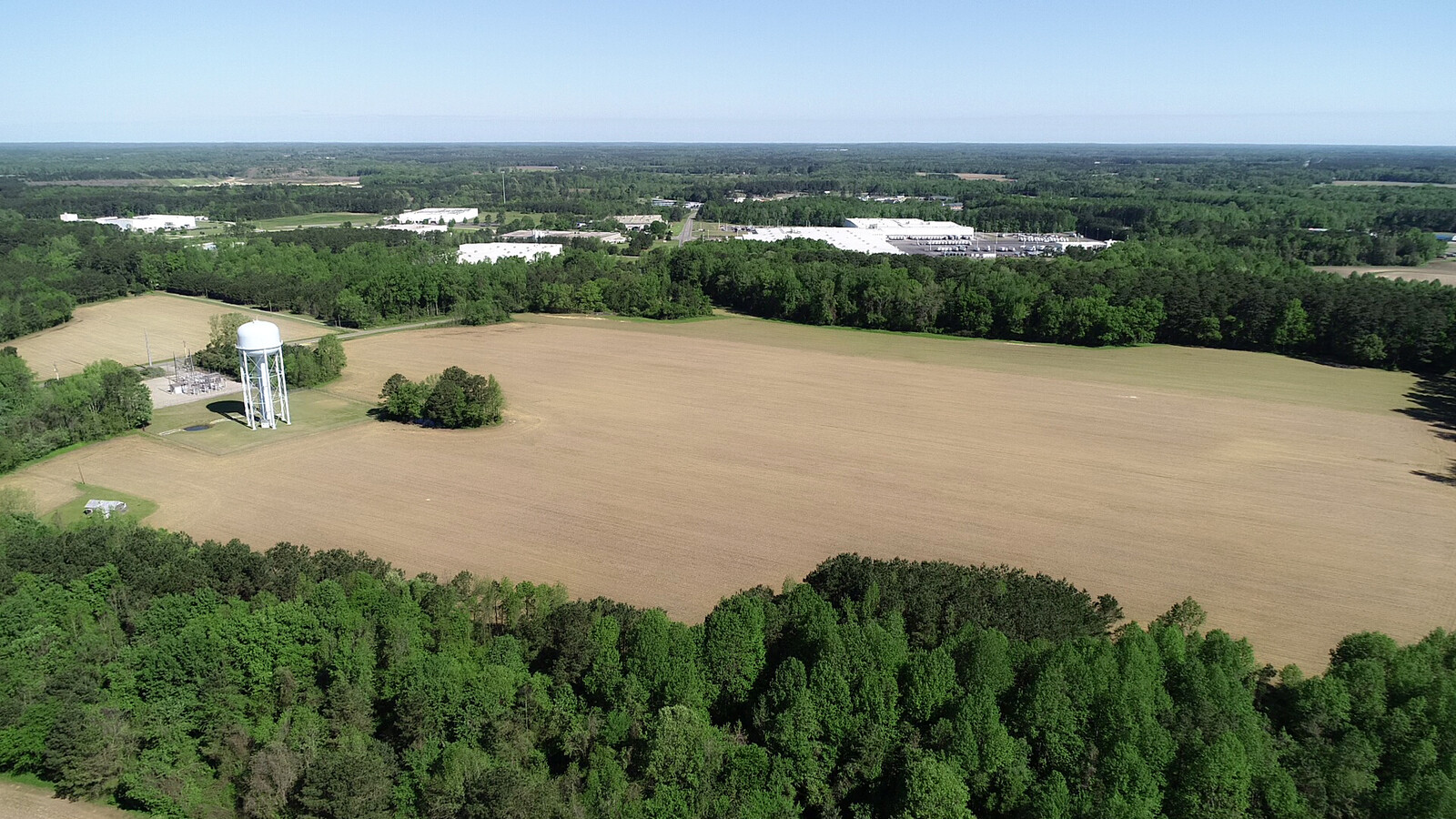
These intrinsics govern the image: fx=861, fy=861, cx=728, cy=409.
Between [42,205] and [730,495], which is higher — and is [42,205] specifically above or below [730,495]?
above

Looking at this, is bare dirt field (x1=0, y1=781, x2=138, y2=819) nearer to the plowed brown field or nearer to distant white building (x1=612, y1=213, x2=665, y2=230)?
the plowed brown field

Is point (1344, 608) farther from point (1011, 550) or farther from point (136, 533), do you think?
point (136, 533)

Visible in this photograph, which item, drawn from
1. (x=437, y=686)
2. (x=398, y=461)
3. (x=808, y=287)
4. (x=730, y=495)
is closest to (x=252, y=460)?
(x=398, y=461)

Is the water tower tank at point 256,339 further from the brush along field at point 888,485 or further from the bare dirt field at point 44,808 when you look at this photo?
the bare dirt field at point 44,808

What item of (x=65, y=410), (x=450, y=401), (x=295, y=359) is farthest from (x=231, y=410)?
(x=450, y=401)

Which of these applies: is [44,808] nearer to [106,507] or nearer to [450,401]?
[106,507]

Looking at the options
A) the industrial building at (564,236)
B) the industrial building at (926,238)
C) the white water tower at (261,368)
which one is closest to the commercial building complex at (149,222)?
the industrial building at (564,236)
